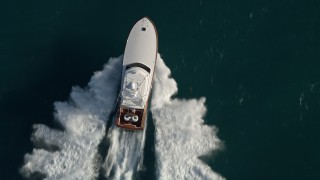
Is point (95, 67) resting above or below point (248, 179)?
above

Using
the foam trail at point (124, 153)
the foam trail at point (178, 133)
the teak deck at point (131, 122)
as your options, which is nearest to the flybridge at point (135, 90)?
the teak deck at point (131, 122)

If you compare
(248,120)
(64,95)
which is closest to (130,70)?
(64,95)

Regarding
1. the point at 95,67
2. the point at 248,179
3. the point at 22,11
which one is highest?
the point at 22,11

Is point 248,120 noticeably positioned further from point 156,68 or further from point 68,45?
point 68,45

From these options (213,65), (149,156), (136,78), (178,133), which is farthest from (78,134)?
(213,65)

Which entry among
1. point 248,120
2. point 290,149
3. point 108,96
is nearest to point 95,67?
point 108,96

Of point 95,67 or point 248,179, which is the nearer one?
point 248,179

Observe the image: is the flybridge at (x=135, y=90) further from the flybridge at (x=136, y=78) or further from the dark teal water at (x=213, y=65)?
the dark teal water at (x=213, y=65)
